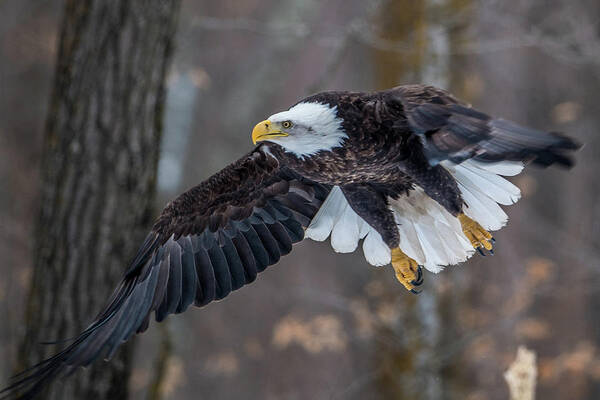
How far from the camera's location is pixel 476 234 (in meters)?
3.47

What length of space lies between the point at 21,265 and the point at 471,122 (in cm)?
609

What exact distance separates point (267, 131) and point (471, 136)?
1.00 metres

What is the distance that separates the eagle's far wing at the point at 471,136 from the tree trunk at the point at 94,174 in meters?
1.46

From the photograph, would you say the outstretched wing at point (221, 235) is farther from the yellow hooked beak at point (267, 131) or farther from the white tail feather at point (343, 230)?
the yellow hooked beak at point (267, 131)

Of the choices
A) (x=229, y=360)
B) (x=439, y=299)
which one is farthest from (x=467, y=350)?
(x=229, y=360)

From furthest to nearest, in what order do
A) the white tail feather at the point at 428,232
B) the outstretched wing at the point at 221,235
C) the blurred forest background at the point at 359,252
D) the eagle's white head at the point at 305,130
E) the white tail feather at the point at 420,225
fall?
the blurred forest background at the point at 359,252, the white tail feather at the point at 428,232, the white tail feather at the point at 420,225, the outstretched wing at the point at 221,235, the eagle's white head at the point at 305,130

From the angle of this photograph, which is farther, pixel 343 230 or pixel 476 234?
pixel 343 230

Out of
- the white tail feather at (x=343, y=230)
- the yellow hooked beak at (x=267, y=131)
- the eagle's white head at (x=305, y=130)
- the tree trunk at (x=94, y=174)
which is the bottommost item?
the white tail feather at (x=343, y=230)

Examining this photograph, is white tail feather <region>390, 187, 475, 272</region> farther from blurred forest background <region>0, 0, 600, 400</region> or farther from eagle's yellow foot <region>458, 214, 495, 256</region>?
blurred forest background <region>0, 0, 600, 400</region>

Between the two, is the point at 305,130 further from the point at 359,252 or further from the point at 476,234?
the point at 359,252

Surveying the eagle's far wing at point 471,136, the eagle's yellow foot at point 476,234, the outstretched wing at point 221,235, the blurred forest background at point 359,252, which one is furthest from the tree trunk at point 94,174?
the eagle's yellow foot at point 476,234

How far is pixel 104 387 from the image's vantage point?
11.3 feet

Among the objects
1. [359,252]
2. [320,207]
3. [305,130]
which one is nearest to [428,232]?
[320,207]

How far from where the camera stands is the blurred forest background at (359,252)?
5293 millimetres
